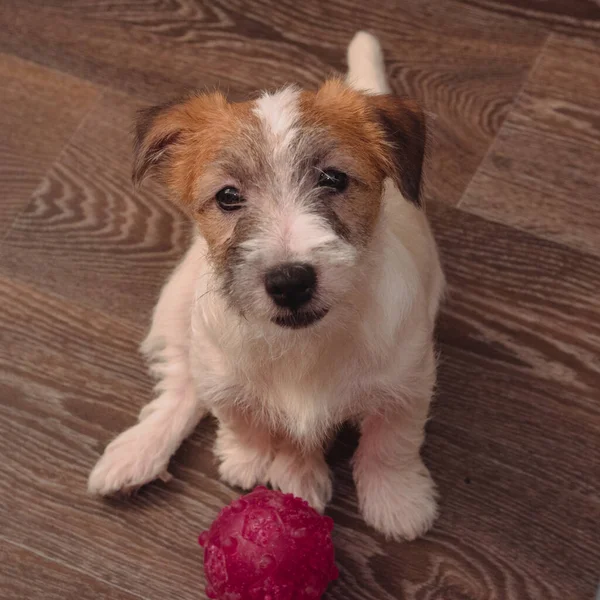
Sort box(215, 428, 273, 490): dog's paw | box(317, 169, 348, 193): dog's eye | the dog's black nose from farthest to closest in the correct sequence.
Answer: box(215, 428, 273, 490): dog's paw, box(317, 169, 348, 193): dog's eye, the dog's black nose

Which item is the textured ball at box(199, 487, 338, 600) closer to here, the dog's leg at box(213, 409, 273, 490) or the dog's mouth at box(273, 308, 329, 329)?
the dog's leg at box(213, 409, 273, 490)

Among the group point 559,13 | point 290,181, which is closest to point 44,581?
point 290,181

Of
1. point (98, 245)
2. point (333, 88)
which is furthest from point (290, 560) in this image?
point (98, 245)

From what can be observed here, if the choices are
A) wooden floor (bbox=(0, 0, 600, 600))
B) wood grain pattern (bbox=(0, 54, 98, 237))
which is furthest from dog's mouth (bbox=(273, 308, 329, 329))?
wood grain pattern (bbox=(0, 54, 98, 237))

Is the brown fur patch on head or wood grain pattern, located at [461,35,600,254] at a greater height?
the brown fur patch on head

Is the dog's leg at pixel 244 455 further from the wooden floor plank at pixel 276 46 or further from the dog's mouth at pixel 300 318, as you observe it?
the wooden floor plank at pixel 276 46

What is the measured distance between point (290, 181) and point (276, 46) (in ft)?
4.59

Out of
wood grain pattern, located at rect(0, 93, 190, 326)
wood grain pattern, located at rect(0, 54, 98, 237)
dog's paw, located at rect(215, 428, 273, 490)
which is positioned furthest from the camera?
wood grain pattern, located at rect(0, 54, 98, 237)

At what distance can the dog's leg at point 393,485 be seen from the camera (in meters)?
1.93

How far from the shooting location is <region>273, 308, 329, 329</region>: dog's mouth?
56.7 inches

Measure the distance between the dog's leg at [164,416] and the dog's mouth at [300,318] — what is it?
1.76 feet

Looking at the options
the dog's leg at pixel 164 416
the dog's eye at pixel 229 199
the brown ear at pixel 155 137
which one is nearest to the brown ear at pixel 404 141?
the dog's eye at pixel 229 199

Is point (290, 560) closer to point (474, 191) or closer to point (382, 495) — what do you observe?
point (382, 495)

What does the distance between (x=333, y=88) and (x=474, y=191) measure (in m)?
0.93
